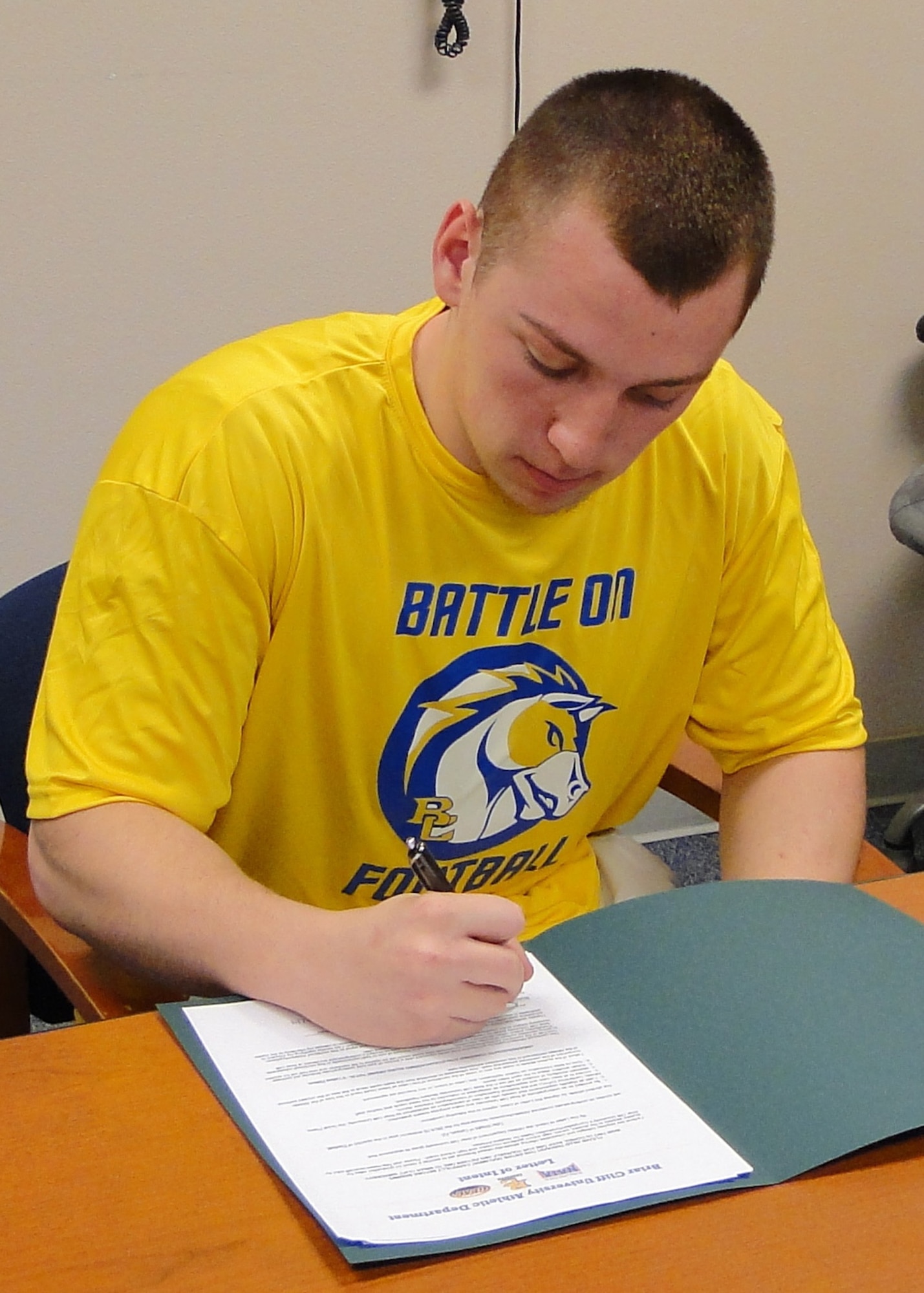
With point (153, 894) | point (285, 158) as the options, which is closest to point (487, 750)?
point (153, 894)

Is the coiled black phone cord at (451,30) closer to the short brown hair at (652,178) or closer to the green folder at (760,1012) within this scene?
the short brown hair at (652,178)

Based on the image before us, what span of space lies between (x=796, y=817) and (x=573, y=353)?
480 millimetres

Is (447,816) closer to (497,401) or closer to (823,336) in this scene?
(497,401)

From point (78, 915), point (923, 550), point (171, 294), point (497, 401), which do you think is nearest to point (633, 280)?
point (497, 401)

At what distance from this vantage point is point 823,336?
240 cm

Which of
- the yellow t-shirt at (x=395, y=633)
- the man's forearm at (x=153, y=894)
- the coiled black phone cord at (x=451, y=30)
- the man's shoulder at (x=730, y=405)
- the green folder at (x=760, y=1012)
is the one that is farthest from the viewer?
the coiled black phone cord at (x=451, y=30)

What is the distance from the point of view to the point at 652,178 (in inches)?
35.4

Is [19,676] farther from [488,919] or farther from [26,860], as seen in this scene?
[488,919]

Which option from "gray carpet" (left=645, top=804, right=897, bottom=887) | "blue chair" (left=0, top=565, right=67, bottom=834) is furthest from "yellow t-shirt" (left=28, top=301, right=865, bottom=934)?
"gray carpet" (left=645, top=804, right=897, bottom=887)

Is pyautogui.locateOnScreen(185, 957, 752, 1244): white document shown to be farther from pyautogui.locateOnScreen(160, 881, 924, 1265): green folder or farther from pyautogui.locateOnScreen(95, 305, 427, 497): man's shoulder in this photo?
pyautogui.locateOnScreen(95, 305, 427, 497): man's shoulder

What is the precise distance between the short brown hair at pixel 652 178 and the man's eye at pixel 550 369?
0.25ft

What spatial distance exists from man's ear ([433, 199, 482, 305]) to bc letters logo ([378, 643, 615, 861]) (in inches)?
11.3

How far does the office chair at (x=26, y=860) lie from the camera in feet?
3.06

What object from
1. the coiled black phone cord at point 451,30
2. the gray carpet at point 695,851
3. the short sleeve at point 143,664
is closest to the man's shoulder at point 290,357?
the short sleeve at point 143,664
